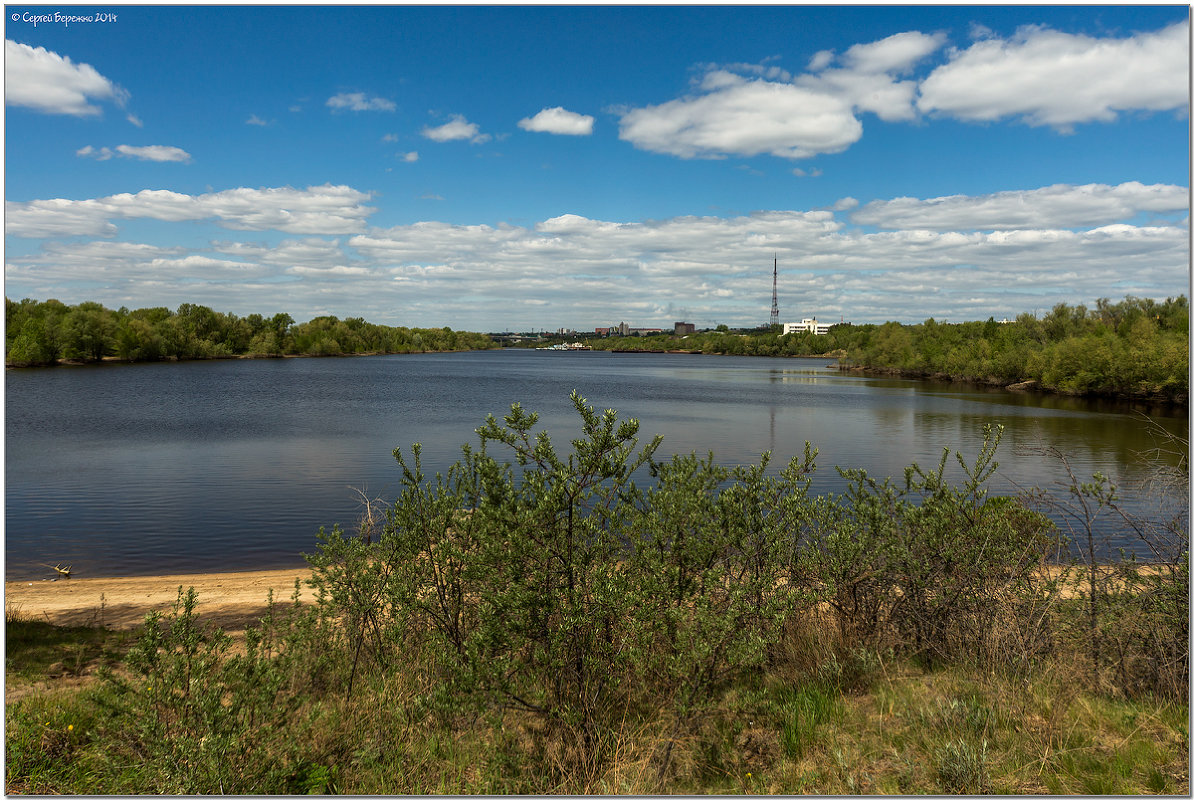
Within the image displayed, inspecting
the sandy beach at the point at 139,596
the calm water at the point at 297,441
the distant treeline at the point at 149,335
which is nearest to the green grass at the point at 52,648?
the sandy beach at the point at 139,596

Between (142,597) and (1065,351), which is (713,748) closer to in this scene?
(142,597)

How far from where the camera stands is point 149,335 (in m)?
122

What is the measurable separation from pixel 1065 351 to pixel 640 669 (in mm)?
92052

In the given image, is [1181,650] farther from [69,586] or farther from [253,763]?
[69,586]

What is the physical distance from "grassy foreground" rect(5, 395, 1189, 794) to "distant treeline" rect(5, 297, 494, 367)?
92109mm

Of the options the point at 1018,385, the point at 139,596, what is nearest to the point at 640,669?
the point at 139,596

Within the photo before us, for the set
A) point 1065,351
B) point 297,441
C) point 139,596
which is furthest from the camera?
point 1065,351

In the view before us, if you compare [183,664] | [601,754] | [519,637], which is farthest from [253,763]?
[601,754]

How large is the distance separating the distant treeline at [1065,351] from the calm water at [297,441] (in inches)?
230

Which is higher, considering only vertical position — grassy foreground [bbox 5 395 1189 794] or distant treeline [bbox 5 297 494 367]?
distant treeline [bbox 5 297 494 367]

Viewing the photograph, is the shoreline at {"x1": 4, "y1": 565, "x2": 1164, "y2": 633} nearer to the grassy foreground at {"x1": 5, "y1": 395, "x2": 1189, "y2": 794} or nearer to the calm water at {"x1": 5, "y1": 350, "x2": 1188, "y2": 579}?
the calm water at {"x1": 5, "y1": 350, "x2": 1188, "y2": 579}

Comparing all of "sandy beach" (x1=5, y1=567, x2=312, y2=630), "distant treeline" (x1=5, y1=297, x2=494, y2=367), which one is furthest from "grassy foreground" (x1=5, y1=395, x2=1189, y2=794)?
"distant treeline" (x1=5, y1=297, x2=494, y2=367)

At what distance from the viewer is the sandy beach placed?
1312 cm

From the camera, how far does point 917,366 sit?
4523 inches
